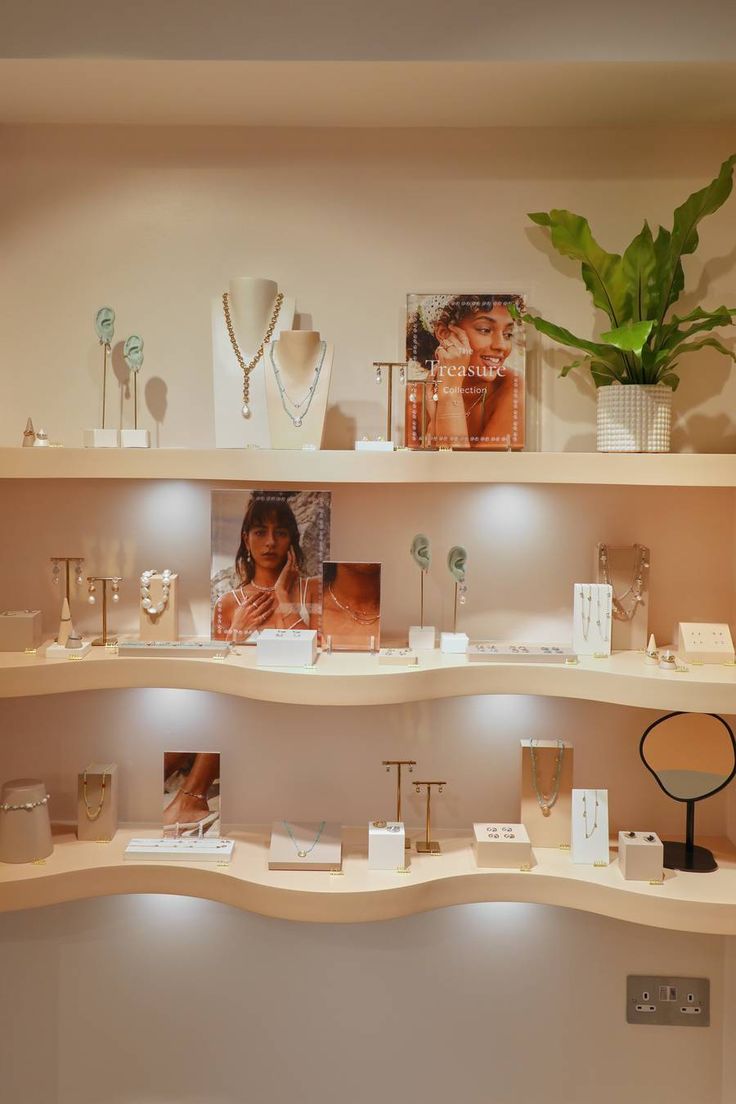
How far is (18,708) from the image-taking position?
2.35 m

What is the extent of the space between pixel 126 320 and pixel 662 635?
5.01 ft

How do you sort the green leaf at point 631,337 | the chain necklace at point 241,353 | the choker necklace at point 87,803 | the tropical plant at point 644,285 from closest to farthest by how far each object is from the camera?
the green leaf at point 631,337
the tropical plant at point 644,285
the chain necklace at point 241,353
the choker necklace at point 87,803

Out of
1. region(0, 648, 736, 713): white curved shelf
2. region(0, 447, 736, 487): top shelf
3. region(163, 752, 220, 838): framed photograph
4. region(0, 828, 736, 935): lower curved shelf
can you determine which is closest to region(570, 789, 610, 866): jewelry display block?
region(0, 828, 736, 935): lower curved shelf

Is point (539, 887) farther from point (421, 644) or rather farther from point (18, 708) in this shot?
point (18, 708)

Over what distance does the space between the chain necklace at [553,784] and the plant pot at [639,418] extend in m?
0.72

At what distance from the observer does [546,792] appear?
7.30 feet

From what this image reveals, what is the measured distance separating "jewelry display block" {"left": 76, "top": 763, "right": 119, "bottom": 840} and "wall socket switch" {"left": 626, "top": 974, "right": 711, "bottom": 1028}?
1353 mm

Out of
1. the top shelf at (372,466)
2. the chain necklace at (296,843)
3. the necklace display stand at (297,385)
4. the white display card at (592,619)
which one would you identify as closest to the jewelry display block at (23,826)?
the chain necklace at (296,843)

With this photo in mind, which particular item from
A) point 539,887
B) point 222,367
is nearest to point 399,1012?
point 539,887

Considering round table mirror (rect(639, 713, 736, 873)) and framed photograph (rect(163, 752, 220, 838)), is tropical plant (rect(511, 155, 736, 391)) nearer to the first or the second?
round table mirror (rect(639, 713, 736, 873))

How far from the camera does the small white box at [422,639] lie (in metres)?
2.19

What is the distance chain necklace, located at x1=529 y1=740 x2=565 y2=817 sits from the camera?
7.25ft

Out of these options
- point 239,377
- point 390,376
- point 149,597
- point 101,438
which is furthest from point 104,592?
point 390,376

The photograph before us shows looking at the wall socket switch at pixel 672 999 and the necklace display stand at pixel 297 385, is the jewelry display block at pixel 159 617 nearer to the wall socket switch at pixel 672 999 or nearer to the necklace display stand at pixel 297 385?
the necklace display stand at pixel 297 385
